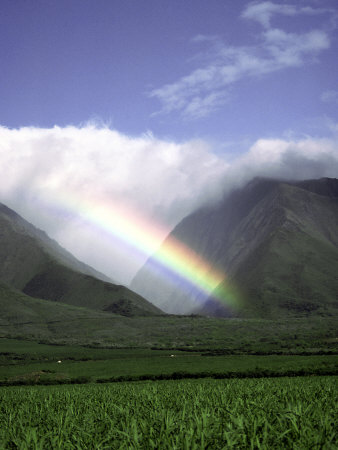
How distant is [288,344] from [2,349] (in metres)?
125

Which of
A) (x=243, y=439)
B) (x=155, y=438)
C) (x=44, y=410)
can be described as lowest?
(x=44, y=410)

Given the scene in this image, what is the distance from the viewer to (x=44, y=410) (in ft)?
73.6

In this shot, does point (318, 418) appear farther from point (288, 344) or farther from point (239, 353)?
point (288, 344)

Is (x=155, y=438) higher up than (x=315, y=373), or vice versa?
(x=155, y=438)

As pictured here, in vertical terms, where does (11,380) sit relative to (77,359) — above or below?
above

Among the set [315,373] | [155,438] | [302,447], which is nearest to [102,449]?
[155,438]

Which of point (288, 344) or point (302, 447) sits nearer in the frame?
point (302, 447)

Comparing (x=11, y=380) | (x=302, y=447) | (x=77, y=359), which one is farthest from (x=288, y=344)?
(x=302, y=447)

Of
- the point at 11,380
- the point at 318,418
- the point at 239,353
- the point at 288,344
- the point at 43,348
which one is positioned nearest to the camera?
the point at 318,418

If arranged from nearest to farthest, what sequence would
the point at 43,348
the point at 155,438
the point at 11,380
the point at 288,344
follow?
the point at 155,438, the point at 11,380, the point at 288,344, the point at 43,348

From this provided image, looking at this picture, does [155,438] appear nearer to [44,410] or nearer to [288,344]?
[44,410]

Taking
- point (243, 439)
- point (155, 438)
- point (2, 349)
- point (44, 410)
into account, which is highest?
point (243, 439)

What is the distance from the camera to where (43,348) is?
191m

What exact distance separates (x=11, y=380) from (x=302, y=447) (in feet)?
297
